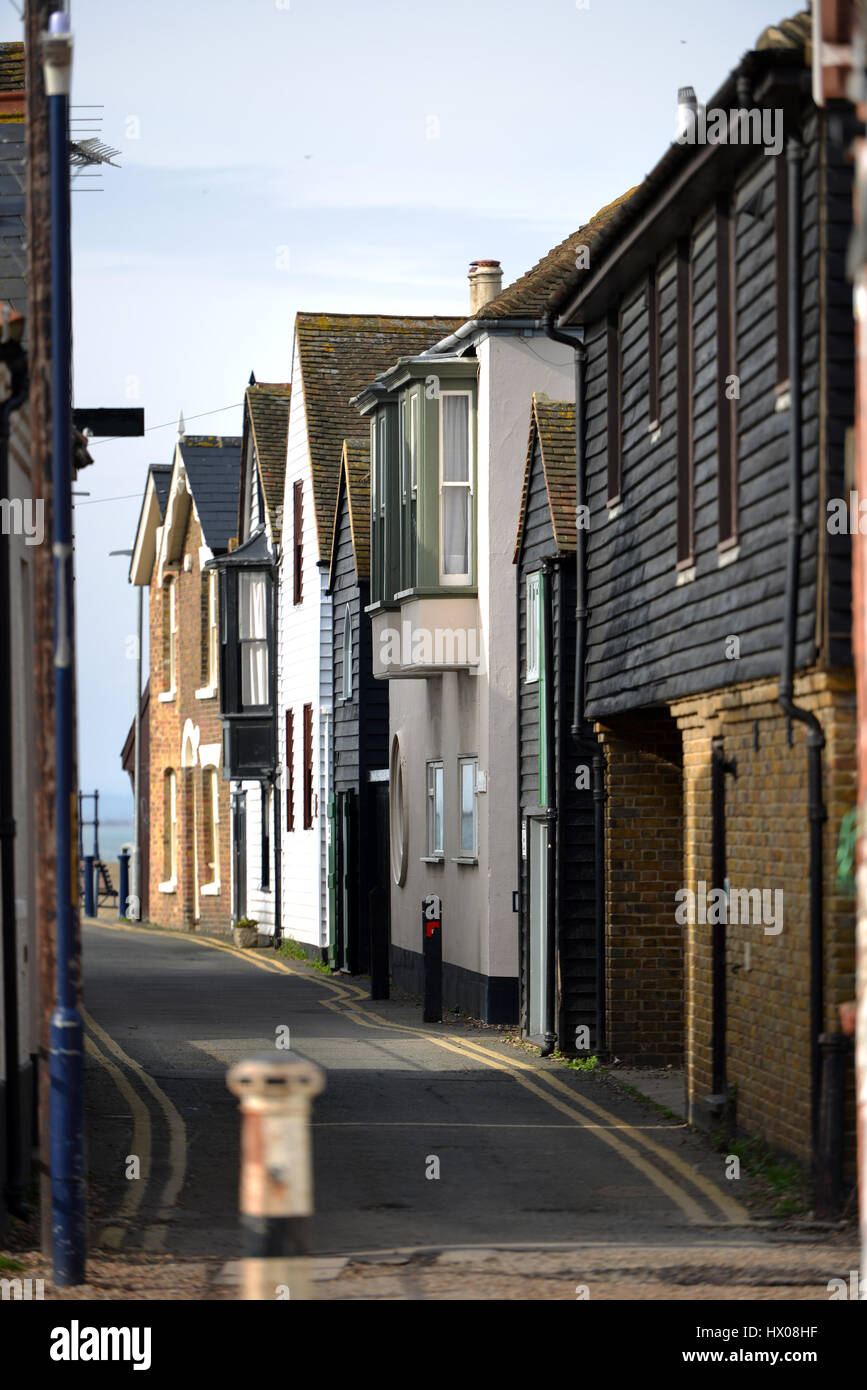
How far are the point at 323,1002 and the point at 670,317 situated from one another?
12070 millimetres

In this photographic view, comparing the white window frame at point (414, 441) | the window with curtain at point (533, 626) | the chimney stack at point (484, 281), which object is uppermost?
the chimney stack at point (484, 281)

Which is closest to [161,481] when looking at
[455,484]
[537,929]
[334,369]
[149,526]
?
[149,526]

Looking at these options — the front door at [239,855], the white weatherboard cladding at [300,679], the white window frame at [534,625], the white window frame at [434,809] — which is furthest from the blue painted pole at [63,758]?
the front door at [239,855]

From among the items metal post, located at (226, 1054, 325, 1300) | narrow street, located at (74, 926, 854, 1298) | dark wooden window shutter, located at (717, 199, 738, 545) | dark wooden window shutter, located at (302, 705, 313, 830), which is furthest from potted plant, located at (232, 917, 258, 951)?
metal post, located at (226, 1054, 325, 1300)

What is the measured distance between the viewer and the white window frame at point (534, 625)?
2005 cm

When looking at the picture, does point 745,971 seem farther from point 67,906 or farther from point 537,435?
point 537,435

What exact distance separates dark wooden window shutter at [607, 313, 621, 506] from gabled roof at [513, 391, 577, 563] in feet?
5.49

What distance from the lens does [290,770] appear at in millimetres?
34750

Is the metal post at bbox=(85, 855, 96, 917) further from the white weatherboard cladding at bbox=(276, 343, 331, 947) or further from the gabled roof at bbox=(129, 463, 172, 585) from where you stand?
the white weatherboard cladding at bbox=(276, 343, 331, 947)

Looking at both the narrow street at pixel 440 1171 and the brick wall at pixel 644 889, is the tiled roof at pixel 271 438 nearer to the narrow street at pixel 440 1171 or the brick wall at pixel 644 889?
the narrow street at pixel 440 1171

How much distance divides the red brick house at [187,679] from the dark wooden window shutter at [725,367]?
86.4 ft

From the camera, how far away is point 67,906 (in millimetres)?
9664

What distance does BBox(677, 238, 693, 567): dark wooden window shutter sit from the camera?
1456 cm

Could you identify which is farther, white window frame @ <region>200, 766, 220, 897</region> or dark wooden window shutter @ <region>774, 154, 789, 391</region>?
white window frame @ <region>200, 766, 220, 897</region>
